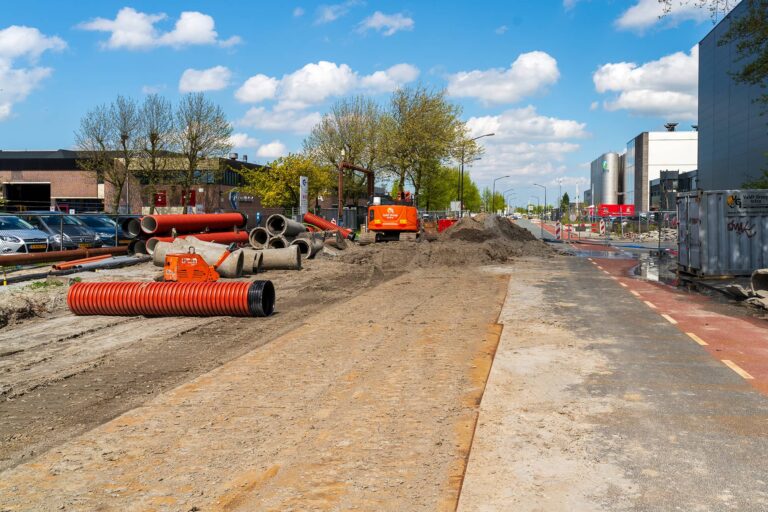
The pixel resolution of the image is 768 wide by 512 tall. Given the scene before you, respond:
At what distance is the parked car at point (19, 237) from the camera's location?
2084 cm

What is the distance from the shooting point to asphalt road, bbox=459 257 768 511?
4617mm

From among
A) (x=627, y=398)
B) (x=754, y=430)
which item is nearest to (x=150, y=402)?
(x=627, y=398)

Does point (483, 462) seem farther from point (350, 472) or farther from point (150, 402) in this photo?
point (150, 402)

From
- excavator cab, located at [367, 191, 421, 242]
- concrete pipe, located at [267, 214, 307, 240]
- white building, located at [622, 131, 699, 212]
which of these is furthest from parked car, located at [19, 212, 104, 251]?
white building, located at [622, 131, 699, 212]

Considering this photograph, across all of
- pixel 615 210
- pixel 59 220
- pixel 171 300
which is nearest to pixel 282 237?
pixel 59 220

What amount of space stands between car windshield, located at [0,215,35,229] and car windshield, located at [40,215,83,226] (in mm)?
831

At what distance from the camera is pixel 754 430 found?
19.4 ft

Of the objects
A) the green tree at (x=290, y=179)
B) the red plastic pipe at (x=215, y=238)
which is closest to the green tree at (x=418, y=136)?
the green tree at (x=290, y=179)

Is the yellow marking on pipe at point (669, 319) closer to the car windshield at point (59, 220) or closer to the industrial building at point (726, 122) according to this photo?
the car windshield at point (59, 220)

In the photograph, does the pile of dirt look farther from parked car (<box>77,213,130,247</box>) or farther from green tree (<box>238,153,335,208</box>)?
green tree (<box>238,153,335,208</box>)

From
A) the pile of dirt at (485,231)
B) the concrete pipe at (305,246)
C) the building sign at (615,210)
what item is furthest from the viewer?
the building sign at (615,210)

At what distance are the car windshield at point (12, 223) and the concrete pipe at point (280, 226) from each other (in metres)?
7.85

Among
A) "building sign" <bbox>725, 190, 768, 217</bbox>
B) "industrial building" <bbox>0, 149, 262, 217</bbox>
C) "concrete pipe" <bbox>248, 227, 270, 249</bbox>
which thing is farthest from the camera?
"industrial building" <bbox>0, 149, 262, 217</bbox>

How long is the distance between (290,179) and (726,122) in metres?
38.9
